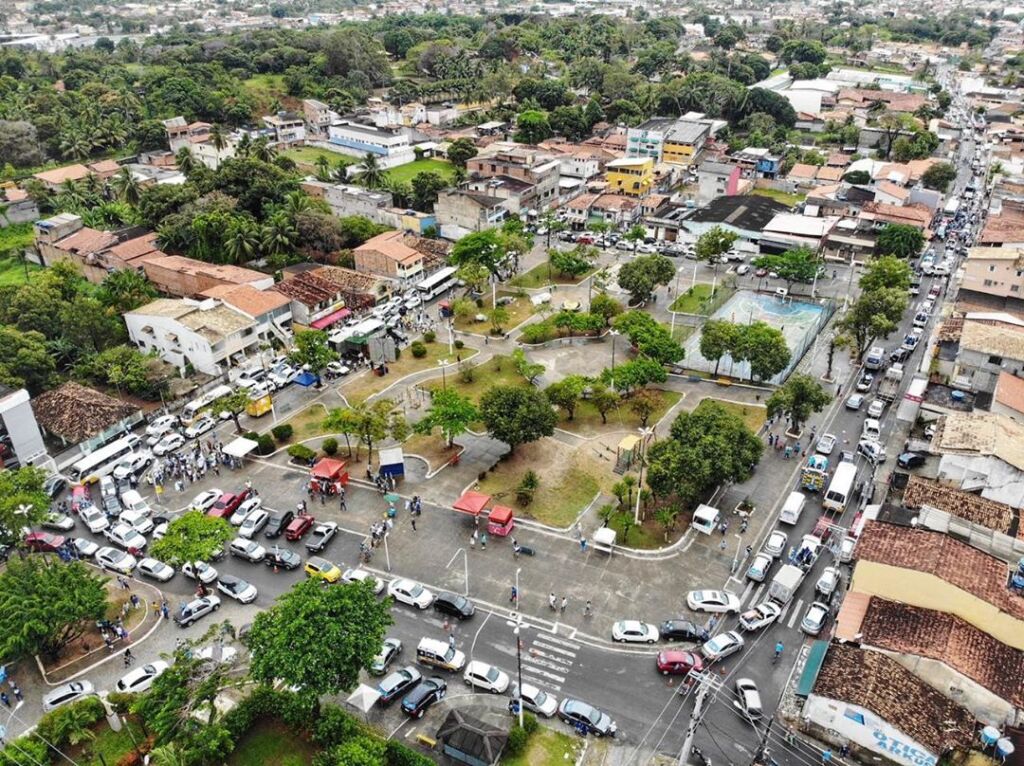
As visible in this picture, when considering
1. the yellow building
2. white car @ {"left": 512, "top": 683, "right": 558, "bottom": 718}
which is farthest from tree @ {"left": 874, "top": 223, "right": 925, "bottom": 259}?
white car @ {"left": 512, "top": 683, "right": 558, "bottom": 718}

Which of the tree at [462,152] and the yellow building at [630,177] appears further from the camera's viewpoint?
the tree at [462,152]

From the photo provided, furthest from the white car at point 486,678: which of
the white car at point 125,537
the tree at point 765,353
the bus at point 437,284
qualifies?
the bus at point 437,284

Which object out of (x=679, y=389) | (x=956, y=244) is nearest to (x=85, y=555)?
(x=679, y=389)

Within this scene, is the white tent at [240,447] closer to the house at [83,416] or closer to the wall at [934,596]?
the house at [83,416]

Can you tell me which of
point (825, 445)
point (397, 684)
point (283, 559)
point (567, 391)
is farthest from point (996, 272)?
point (283, 559)

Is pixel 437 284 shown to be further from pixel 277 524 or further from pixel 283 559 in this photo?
pixel 283 559

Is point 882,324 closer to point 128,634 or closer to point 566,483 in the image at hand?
point 566,483
